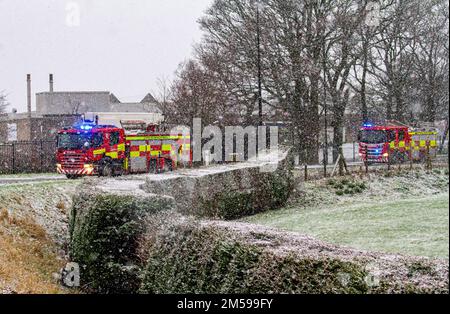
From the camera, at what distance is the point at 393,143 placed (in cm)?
949

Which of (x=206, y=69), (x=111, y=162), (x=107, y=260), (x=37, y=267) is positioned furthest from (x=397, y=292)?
(x=206, y=69)

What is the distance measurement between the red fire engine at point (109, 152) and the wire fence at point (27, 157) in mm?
3211

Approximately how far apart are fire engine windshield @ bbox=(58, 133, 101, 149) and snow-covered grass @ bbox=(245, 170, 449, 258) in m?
7.28

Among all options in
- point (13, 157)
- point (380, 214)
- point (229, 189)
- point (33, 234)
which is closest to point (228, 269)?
point (380, 214)

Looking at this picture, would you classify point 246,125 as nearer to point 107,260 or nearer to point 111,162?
point 111,162

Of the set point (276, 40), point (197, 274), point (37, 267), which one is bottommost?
point (37, 267)

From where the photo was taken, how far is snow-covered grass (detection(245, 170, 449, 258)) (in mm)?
5129

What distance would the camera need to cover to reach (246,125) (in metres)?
Result: 14.8

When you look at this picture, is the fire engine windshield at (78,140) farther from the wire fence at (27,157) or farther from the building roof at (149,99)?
the building roof at (149,99)

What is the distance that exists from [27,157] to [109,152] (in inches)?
206

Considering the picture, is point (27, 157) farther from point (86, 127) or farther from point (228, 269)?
point (228, 269)

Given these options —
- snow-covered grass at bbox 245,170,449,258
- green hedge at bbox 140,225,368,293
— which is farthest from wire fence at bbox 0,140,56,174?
green hedge at bbox 140,225,368,293

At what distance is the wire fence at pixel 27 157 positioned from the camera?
19.9 meters

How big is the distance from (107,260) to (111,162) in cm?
816
